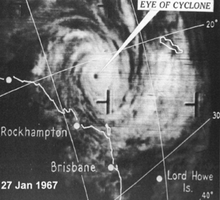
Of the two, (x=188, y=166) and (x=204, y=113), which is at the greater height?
(x=204, y=113)

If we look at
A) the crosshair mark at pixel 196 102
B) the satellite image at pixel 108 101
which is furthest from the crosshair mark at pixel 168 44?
the crosshair mark at pixel 196 102

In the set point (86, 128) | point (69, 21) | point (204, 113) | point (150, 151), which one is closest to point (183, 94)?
point (204, 113)

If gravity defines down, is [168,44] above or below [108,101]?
above

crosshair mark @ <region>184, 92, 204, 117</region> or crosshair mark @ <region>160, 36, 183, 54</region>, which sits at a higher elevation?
crosshair mark @ <region>160, 36, 183, 54</region>

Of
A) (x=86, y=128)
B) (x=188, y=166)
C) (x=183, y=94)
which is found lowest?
(x=188, y=166)

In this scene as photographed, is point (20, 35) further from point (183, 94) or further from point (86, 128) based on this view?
point (183, 94)

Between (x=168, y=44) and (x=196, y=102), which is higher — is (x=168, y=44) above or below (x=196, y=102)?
above

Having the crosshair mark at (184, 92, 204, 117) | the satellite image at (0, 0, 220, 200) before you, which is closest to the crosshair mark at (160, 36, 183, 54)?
the satellite image at (0, 0, 220, 200)

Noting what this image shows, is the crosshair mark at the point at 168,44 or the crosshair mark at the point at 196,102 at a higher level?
the crosshair mark at the point at 168,44

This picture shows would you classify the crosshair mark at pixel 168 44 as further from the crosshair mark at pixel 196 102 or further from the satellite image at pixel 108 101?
the crosshair mark at pixel 196 102

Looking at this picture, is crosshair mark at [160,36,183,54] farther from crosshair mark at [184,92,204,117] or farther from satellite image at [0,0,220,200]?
crosshair mark at [184,92,204,117]
